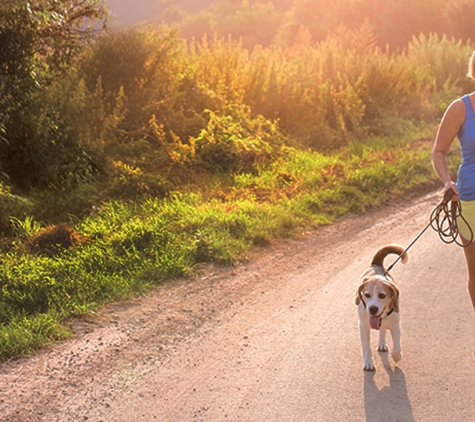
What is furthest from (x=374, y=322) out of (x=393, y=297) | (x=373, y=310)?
(x=393, y=297)

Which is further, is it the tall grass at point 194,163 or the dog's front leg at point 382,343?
the tall grass at point 194,163

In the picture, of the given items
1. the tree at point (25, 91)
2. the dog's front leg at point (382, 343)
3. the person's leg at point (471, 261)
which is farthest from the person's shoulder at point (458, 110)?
the tree at point (25, 91)

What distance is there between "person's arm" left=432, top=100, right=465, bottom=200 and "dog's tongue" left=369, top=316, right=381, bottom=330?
3.16 feet

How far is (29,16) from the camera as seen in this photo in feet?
27.6

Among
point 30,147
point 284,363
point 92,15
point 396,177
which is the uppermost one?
point 92,15

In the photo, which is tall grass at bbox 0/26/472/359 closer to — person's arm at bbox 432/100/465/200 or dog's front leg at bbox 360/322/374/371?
dog's front leg at bbox 360/322/374/371

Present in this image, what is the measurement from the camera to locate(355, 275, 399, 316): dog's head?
4.36m

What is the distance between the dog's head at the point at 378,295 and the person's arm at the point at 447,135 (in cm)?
75

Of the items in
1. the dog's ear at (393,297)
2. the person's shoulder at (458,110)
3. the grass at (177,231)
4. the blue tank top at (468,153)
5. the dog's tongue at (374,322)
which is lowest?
the grass at (177,231)

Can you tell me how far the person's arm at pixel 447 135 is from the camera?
14.5ft

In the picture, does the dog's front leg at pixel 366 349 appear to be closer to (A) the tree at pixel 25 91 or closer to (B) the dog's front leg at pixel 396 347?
(B) the dog's front leg at pixel 396 347

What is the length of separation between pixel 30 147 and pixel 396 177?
19.3ft

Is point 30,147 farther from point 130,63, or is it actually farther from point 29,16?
point 130,63

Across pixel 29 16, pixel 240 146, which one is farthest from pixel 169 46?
pixel 29 16
